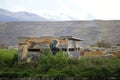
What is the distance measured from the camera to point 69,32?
6700cm

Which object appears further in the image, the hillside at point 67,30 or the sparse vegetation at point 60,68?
the hillside at point 67,30

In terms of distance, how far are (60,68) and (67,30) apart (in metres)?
42.9

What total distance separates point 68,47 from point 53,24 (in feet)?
149

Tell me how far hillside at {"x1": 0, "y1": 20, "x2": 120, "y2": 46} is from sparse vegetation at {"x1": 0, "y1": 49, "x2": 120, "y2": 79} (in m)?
33.1

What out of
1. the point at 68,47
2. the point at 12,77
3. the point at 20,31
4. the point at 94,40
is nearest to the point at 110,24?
the point at 94,40

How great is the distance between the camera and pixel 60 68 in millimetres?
26266

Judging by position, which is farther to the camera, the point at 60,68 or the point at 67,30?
the point at 67,30

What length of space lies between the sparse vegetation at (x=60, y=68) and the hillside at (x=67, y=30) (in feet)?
109

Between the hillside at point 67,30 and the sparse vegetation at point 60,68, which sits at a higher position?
the hillside at point 67,30

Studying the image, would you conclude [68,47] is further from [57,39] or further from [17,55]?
[17,55]

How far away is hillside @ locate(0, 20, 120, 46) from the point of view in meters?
63.1

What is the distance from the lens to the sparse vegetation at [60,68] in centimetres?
2502

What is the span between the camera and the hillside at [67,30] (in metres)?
63.1

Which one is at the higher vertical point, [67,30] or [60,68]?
[67,30]
